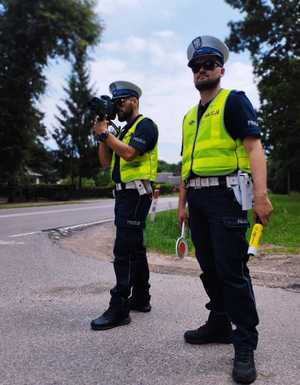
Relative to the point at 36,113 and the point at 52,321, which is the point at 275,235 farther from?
the point at 36,113

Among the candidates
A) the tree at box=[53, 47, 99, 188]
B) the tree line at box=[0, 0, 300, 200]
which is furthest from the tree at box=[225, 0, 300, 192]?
the tree at box=[53, 47, 99, 188]

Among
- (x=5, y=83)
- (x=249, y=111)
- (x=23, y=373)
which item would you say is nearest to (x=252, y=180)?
(x=249, y=111)

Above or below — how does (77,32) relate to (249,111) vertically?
above

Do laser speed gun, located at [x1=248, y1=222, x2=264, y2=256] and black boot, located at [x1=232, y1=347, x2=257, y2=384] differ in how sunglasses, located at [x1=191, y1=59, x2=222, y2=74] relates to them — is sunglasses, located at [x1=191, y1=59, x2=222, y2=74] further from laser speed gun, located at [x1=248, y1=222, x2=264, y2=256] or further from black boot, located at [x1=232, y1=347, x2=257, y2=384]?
black boot, located at [x1=232, y1=347, x2=257, y2=384]

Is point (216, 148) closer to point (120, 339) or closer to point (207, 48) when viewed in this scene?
point (207, 48)

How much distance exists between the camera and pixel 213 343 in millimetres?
3367

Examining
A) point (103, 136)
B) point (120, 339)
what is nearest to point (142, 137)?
point (103, 136)

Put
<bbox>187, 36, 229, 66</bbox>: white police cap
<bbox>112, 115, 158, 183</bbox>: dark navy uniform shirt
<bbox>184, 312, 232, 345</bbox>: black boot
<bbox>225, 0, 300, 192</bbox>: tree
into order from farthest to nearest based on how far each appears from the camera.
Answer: <bbox>225, 0, 300, 192</bbox>: tree
<bbox>112, 115, 158, 183</bbox>: dark navy uniform shirt
<bbox>184, 312, 232, 345</bbox>: black boot
<bbox>187, 36, 229, 66</bbox>: white police cap

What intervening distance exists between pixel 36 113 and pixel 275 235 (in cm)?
2223

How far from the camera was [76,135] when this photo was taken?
49094 millimetres

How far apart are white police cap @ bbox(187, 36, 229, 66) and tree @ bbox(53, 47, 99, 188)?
45.0 metres

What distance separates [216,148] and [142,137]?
91 centimetres

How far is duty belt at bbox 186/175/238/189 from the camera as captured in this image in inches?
117

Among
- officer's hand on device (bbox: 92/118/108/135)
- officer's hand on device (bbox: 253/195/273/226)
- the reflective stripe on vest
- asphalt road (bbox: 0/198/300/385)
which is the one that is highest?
officer's hand on device (bbox: 92/118/108/135)
